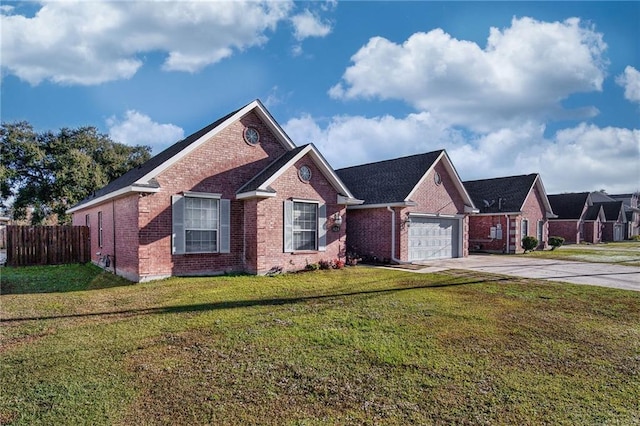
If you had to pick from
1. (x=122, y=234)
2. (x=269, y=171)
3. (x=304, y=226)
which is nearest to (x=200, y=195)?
(x=269, y=171)

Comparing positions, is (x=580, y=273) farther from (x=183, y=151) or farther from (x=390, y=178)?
(x=183, y=151)

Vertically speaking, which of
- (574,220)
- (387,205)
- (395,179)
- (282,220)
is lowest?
(574,220)

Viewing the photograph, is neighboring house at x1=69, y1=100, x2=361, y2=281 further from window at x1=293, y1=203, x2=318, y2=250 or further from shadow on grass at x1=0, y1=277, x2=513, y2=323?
shadow on grass at x1=0, y1=277, x2=513, y2=323

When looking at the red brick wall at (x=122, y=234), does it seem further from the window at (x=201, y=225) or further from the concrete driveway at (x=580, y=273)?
the concrete driveway at (x=580, y=273)

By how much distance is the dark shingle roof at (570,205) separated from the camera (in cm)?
3775

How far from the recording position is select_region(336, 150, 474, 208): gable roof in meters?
17.8

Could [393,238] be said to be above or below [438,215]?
below

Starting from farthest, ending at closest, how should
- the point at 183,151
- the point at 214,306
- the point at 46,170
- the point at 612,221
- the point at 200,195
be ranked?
the point at 612,221 < the point at 46,170 < the point at 200,195 < the point at 183,151 < the point at 214,306

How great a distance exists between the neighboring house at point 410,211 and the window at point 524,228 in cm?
747

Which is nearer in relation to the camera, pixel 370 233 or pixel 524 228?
pixel 370 233

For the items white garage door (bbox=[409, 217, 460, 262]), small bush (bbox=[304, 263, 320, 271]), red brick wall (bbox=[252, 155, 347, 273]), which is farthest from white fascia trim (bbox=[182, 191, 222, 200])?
white garage door (bbox=[409, 217, 460, 262])

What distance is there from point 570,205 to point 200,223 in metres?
40.3

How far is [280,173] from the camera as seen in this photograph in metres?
13.0

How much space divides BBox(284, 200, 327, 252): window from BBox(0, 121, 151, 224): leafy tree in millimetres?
24097
